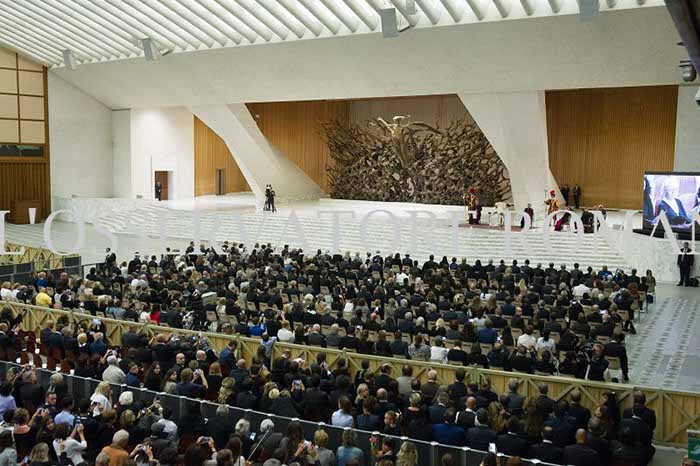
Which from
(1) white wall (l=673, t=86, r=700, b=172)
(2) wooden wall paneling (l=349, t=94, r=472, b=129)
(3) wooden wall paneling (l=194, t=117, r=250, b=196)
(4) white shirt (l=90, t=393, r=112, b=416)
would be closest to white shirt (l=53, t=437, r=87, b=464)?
(4) white shirt (l=90, t=393, r=112, b=416)

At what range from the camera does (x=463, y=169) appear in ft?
97.0

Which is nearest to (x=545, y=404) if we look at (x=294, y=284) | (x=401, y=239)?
(x=294, y=284)

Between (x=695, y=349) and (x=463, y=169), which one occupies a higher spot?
(x=463, y=169)

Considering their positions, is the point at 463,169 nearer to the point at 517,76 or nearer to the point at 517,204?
the point at 517,204

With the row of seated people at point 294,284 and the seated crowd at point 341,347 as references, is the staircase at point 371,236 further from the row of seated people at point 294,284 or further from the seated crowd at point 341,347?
the seated crowd at point 341,347

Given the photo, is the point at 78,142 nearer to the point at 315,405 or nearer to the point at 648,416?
the point at 315,405

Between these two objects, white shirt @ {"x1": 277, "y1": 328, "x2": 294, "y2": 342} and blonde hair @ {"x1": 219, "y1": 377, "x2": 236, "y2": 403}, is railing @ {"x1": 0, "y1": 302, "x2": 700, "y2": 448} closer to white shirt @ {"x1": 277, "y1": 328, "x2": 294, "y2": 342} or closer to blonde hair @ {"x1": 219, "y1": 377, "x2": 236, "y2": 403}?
white shirt @ {"x1": 277, "y1": 328, "x2": 294, "y2": 342}

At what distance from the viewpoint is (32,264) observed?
17516 mm

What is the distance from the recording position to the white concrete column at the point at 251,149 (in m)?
29.5

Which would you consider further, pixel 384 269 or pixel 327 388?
pixel 384 269

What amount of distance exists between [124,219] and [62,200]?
14.6 ft

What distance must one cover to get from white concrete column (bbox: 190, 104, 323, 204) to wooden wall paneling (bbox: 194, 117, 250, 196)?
19.0 ft

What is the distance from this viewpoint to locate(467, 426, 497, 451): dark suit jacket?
6531 mm

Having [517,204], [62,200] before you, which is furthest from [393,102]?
[62,200]
